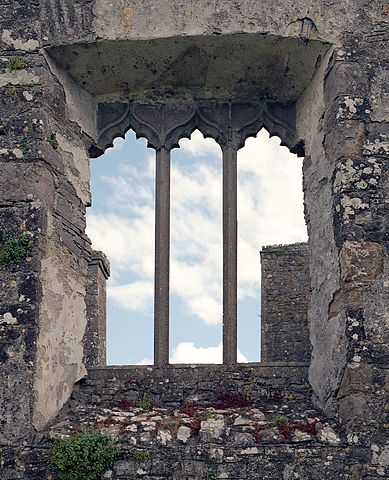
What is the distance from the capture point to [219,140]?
8.45 metres

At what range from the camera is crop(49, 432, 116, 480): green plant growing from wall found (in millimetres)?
6801

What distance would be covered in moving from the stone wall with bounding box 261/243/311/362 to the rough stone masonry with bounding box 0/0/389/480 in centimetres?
360

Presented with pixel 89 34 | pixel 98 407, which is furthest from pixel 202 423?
pixel 89 34

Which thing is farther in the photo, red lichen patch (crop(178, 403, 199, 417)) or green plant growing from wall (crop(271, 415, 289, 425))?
red lichen patch (crop(178, 403, 199, 417))

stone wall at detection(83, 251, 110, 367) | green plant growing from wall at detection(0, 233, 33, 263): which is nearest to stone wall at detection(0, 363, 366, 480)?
green plant growing from wall at detection(0, 233, 33, 263)

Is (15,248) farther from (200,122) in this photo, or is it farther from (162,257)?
(200,122)

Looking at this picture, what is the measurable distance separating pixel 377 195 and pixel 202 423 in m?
2.49

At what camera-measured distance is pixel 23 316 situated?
7.14 m

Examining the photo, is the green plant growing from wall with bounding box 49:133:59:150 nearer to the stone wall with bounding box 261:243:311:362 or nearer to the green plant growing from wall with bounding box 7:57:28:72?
the green plant growing from wall with bounding box 7:57:28:72

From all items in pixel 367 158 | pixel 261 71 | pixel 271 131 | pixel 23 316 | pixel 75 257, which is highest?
pixel 261 71

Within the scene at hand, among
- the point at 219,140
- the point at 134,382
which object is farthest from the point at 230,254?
the point at 134,382

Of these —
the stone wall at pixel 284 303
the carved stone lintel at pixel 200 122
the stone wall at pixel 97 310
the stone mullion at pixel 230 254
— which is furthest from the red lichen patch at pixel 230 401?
the stone wall at pixel 284 303

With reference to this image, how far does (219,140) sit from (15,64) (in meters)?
2.11

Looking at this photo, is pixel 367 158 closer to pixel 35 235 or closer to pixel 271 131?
pixel 271 131
